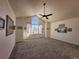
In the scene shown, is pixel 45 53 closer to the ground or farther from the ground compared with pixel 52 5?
closer to the ground

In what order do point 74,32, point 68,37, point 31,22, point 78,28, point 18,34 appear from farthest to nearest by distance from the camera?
point 31,22
point 18,34
point 68,37
point 74,32
point 78,28

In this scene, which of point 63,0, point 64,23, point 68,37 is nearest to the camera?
point 63,0

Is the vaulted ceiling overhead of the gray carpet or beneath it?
overhead

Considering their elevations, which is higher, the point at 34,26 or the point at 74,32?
the point at 34,26

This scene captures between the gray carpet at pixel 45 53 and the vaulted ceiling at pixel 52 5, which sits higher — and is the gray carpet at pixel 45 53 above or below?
below

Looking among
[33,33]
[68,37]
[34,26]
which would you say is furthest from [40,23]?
[68,37]

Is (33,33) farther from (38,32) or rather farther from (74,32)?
(74,32)

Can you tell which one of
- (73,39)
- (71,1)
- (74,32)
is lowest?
(73,39)

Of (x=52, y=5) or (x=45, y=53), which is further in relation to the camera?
(x=52, y=5)

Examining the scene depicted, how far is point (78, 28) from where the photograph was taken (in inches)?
276

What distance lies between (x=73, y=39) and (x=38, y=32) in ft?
22.7

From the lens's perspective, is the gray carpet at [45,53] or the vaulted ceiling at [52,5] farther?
the vaulted ceiling at [52,5]

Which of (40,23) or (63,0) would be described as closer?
(63,0)

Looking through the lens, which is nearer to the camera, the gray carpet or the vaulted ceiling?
the gray carpet
